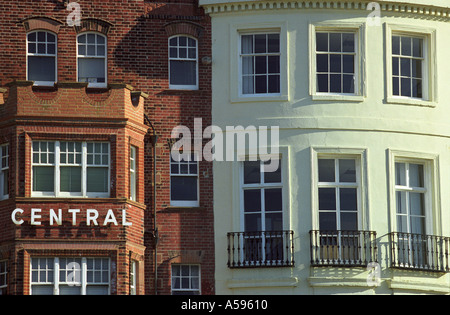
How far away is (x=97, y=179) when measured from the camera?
1603 inches

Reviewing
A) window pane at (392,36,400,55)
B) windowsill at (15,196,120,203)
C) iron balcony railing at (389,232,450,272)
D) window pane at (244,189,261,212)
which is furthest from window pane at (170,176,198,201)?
window pane at (392,36,400,55)

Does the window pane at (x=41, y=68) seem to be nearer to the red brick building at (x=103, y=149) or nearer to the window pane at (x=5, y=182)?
the red brick building at (x=103, y=149)

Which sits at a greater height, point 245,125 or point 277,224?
point 245,125

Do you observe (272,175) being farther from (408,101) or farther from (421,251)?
(421,251)

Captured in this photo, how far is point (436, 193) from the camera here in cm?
4225

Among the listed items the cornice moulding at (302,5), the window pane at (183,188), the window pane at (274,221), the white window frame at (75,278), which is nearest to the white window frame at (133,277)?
the white window frame at (75,278)

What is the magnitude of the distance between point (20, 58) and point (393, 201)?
38.3ft

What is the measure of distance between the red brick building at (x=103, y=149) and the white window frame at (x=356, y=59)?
308cm

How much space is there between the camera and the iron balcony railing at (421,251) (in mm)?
41344

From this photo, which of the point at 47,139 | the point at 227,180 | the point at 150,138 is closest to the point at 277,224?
the point at 227,180

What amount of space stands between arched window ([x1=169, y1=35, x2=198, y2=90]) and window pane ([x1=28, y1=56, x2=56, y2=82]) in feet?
11.5

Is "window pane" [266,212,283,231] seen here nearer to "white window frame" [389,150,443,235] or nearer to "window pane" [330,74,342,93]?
"white window frame" [389,150,443,235]
